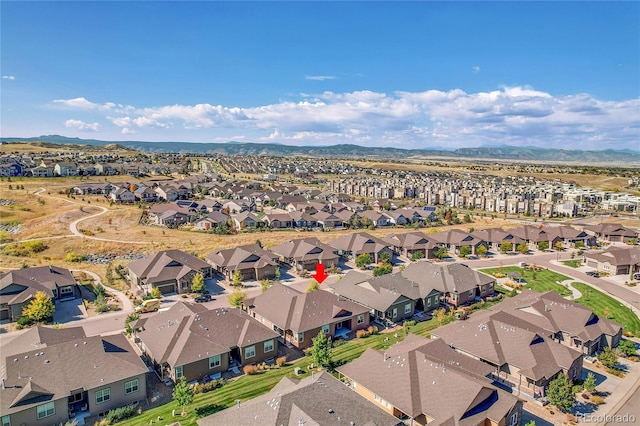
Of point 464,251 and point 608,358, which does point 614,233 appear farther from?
point 608,358

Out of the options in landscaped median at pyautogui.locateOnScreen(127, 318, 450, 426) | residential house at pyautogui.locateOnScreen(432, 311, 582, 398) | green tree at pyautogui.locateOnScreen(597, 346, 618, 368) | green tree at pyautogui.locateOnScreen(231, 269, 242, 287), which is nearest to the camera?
landscaped median at pyautogui.locateOnScreen(127, 318, 450, 426)

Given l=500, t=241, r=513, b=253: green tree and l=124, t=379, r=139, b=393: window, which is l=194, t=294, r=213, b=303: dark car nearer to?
l=124, t=379, r=139, b=393: window

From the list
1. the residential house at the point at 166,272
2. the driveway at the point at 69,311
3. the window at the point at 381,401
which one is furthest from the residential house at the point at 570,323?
the driveway at the point at 69,311

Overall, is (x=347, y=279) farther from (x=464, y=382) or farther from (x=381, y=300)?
(x=464, y=382)

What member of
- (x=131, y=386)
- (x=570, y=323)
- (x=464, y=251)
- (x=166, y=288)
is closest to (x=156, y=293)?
(x=166, y=288)

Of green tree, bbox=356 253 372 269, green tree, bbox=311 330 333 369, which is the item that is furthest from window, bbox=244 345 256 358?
green tree, bbox=356 253 372 269

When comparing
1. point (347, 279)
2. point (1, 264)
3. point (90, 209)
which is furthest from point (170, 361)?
point (90, 209)
